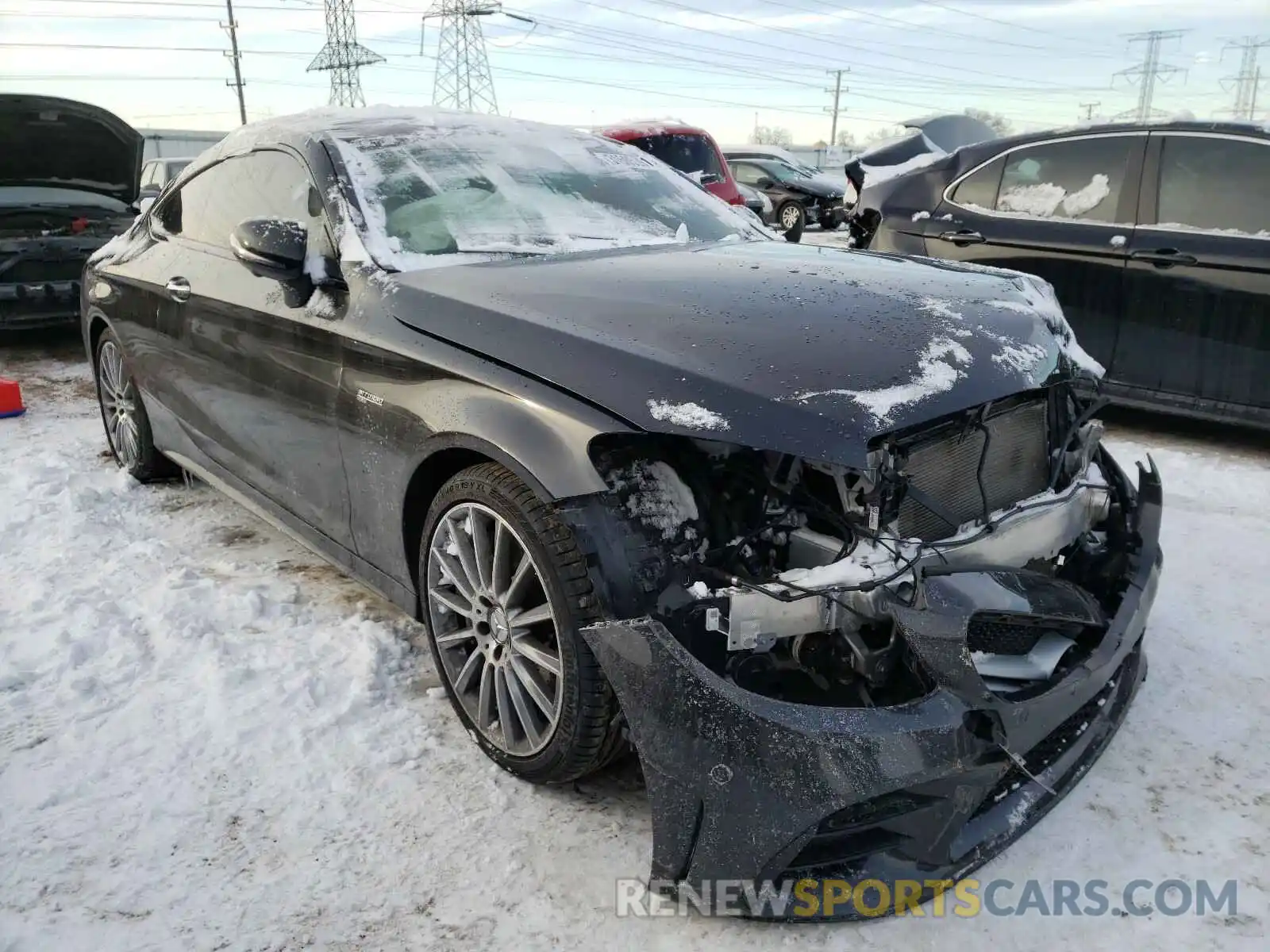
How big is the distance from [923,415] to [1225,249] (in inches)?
139

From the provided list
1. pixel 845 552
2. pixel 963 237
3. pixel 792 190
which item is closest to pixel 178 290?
pixel 845 552

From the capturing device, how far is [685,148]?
11797 millimetres

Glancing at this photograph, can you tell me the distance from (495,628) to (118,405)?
10.4 feet

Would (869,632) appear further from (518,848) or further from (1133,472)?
(1133,472)

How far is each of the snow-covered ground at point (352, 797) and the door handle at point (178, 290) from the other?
1031 millimetres

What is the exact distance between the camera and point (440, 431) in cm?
239

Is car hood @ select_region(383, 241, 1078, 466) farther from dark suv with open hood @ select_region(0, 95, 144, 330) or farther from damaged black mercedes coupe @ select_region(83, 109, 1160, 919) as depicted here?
dark suv with open hood @ select_region(0, 95, 144, 330)

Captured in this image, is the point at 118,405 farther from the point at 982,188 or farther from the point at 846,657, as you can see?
the point at 982,188

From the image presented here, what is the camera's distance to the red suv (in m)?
11.5

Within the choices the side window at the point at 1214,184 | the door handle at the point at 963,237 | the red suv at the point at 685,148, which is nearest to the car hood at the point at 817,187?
the red suv at the point at 685,148

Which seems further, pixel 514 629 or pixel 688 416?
pixel 514 629

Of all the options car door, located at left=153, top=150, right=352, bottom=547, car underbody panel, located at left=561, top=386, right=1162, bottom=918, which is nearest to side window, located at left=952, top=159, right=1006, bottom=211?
car underbody panel, located at left=561, top=386, right=1162, bottom=918

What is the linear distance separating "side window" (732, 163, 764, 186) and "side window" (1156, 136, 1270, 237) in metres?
13.3

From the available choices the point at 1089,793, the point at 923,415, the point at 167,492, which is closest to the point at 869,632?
the point at 923,415
